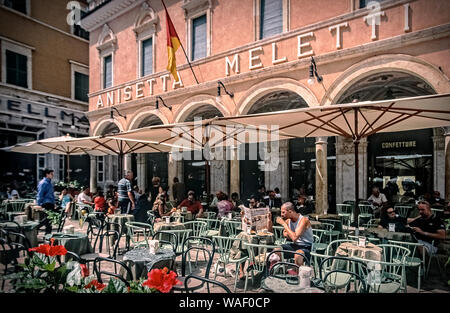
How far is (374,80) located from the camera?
28.0 feet

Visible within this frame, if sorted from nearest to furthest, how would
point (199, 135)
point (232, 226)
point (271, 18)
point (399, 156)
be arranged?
point (232, 226) → point (199, 135) → point (271, 18) → point (399, 156)

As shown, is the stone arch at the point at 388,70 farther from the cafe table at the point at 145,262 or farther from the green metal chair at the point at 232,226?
the cafe table at the point at 145,262

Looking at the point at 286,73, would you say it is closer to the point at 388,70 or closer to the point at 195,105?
the point at 388,70

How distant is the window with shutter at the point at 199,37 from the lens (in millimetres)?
10812

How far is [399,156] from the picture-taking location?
1042 cm

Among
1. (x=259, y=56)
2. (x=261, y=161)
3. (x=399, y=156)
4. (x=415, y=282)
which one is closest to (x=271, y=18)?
(x=259, y=56)

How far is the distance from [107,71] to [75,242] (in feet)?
40.2

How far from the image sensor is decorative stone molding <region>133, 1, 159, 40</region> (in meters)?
12.1

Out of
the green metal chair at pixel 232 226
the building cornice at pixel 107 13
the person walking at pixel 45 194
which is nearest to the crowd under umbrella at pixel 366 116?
the green metal chair at pixel 232 226

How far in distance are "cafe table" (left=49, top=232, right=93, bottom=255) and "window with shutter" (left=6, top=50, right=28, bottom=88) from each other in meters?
13.0

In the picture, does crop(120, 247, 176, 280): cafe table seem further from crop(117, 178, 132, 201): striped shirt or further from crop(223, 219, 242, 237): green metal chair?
crop(117, 178, 132, 201): striped shirt

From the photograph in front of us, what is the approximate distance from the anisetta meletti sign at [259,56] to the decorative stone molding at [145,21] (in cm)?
209

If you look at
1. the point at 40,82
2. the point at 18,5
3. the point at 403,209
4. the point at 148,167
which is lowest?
the point at 403,209

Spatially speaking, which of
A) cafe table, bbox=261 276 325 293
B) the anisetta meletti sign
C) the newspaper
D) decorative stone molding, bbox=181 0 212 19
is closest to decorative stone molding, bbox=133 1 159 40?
decorative stone molding, bbox=181 0 212 19
